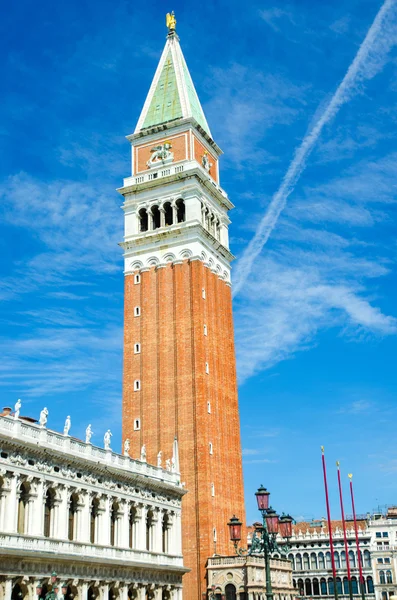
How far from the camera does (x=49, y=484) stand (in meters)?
40.0

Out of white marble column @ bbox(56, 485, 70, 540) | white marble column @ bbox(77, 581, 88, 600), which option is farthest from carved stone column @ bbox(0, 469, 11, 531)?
white marble column @ bbox(77, 581, 88, 600)

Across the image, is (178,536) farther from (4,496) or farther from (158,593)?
(4,496)

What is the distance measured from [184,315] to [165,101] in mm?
22779

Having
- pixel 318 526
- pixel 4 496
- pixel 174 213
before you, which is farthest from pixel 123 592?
pixel 318 526

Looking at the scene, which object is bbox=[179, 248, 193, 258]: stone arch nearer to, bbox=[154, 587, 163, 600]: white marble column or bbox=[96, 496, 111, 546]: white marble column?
bbox=[96, 496, 111, 546]: white marble column

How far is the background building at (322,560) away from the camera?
9794 cm

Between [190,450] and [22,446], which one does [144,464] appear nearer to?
[190,450]

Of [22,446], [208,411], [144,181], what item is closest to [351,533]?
[208,411]

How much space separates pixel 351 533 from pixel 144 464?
57008mm

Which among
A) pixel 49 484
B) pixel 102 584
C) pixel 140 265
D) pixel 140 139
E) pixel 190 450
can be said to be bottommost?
pixel 102 584

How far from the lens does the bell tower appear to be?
6006cm

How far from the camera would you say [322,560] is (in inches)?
3915

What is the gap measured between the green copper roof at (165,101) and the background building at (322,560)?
57700 millimetres

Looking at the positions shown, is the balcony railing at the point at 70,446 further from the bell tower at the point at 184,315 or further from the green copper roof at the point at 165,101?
the green copper roof at the point at 165,101
